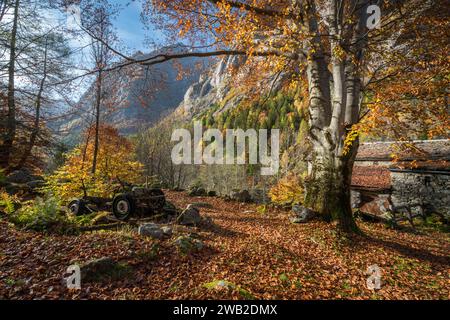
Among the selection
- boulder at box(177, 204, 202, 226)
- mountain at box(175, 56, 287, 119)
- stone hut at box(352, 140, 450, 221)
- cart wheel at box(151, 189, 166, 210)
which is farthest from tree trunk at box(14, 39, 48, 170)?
stone hut at box(352, 140, 450, 221)

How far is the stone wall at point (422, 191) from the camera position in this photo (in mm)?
14750

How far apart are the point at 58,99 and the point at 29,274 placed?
12.9 metres

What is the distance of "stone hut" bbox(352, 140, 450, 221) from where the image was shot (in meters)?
14.7

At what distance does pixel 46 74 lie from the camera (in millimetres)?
12781

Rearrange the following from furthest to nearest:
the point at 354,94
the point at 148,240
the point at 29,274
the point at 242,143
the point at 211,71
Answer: the point at 242,143
the point at 211,71
the point at 354,94
the point at 148,240
the point at 29,274

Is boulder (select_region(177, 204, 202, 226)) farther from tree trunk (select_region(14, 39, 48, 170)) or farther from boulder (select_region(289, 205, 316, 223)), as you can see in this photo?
tree trunk (select_region(14, 39, 48, 170))

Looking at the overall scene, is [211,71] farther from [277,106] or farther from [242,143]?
[277,106]

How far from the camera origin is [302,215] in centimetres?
738

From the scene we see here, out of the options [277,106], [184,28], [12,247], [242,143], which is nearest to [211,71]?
[184,28]

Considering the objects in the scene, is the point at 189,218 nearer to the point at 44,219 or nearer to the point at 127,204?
the point at 127,204

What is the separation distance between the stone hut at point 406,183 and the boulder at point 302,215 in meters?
8.24

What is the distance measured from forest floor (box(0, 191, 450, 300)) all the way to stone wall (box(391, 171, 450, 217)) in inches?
433

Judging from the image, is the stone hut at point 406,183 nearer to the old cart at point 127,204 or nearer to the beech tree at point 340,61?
the beech tree at point 340,61

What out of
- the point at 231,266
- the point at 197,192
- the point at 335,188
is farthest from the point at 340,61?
the point at 197,192
